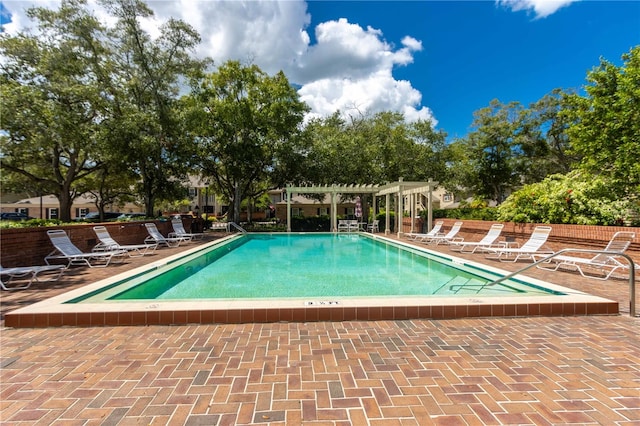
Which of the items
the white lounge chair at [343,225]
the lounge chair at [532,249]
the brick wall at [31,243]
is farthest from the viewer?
the white lounge chair at [343,225]

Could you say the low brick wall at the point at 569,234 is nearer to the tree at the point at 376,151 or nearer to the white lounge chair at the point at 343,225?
the white lounge chair at the point at 343,225

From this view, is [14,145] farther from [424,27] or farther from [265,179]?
[424,27]

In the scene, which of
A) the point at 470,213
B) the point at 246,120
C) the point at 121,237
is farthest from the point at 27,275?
the point at 470,213

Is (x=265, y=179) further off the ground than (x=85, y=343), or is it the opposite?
(x=265, y=179)

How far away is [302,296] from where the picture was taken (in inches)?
219

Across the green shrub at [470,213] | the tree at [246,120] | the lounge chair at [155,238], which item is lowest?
the lounge chair at [155,238]

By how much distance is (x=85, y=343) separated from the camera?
337 cm

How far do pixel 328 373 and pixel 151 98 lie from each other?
20125 mm

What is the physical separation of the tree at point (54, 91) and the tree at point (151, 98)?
42.7 inches

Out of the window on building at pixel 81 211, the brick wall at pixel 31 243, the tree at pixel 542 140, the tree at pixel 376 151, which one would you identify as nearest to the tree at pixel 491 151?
the tree at pixel 542 140

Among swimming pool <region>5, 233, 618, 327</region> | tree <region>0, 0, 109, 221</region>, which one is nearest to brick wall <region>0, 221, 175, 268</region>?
swimming pool <region>5, 233, 618, 327</region>

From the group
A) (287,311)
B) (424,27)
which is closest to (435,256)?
(287,311)

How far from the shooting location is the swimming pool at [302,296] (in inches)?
157

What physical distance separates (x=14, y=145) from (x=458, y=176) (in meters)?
30.0
